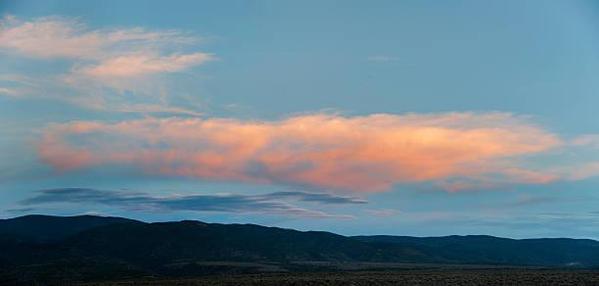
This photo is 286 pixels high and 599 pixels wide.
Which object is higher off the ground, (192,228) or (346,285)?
(192,228)

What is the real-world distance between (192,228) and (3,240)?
1583 inches

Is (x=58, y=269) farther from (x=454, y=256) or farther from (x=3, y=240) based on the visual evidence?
(x=454, y=256)

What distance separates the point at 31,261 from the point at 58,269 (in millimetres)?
21921

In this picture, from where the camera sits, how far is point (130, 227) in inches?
6531

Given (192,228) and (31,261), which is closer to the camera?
(31,261)

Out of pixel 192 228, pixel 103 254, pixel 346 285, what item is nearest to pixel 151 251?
pixel 103 254

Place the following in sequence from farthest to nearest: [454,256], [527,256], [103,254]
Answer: [527,256] < [454,256] < [103,254]

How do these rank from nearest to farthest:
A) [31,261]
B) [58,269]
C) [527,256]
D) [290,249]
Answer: [58,269] < [31,261] < [290,249] < [527,256]

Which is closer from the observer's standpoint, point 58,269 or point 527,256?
point 58,269

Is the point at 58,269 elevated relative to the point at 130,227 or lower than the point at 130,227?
lower

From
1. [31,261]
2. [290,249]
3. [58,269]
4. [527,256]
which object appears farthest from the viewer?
[527,256]

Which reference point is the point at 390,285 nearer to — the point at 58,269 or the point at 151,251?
the point at 58,269

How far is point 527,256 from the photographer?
194 m

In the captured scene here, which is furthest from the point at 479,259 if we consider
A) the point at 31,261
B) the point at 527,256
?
the point at 31,261
